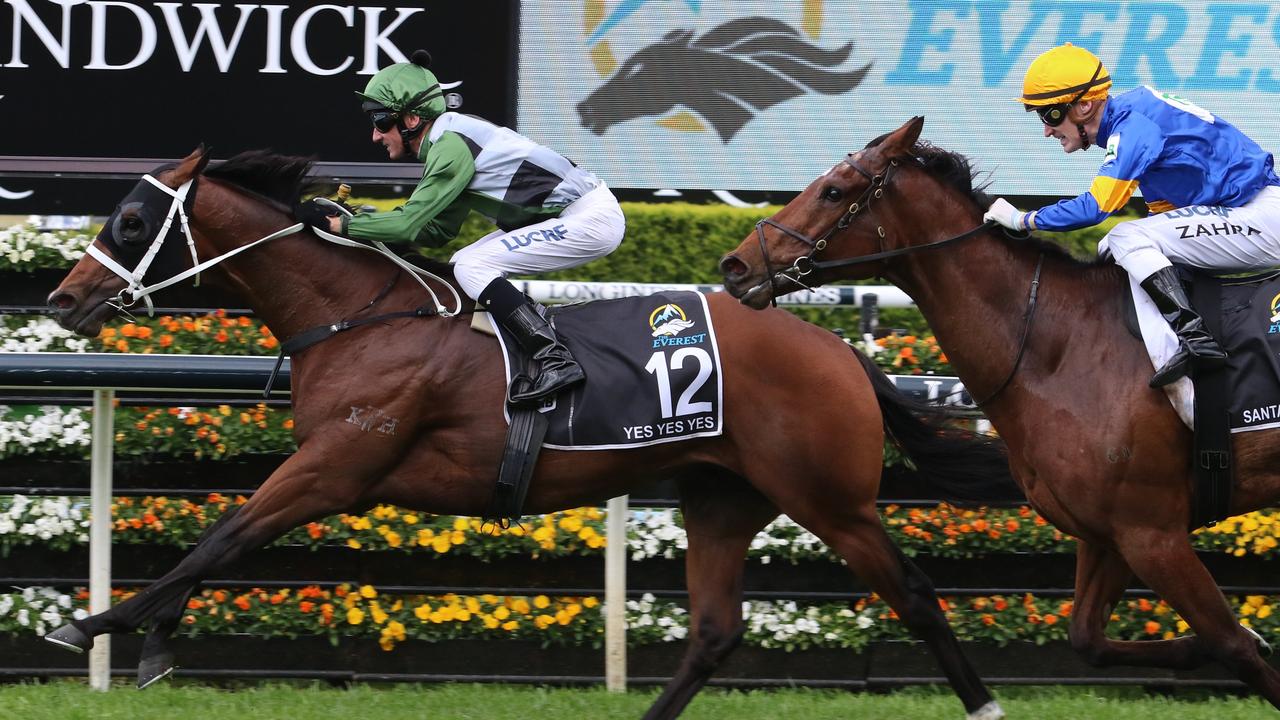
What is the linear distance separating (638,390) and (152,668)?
161cm

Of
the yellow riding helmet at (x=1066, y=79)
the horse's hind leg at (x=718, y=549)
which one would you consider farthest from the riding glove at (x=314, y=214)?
the yellow riding helmet at (x=1066, y=79)

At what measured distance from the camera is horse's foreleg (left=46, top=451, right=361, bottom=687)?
4094 mm

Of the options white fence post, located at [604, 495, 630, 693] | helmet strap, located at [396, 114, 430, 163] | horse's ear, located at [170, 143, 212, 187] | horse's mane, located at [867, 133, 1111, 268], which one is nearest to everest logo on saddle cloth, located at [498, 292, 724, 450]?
white fence post, located at [604, 495, 630, 693]

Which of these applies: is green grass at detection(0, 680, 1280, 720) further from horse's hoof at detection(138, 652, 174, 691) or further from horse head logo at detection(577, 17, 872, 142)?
horse head logo at detection(577, 17, 872, 142)

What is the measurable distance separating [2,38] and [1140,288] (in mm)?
4641

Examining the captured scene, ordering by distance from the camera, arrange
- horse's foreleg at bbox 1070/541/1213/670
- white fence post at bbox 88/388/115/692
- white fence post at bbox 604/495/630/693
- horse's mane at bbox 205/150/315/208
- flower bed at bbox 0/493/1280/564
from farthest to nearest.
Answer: flower bed at bbox 0/493/1280/564 < white fence post at bbox 604/495/630/693 < white fence post at bbox 88/388/115/692 < horse's mane at bbox 205/150/315/208 < horse's foreleg at bbox 1070/541/1213/670

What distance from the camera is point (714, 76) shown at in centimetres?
730

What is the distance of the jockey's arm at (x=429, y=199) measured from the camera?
14.3 ft

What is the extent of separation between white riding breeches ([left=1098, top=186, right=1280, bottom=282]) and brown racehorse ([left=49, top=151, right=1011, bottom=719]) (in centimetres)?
90

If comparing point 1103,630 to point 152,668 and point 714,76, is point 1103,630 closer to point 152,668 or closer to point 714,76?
point 152,668

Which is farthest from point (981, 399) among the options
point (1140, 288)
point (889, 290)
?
point (889, 290)

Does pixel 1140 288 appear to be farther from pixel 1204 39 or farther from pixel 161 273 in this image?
pixel 1204 39

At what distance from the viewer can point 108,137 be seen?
Answer: 609 centimetres

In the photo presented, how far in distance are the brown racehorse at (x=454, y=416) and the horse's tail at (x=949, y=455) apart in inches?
8.4
